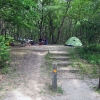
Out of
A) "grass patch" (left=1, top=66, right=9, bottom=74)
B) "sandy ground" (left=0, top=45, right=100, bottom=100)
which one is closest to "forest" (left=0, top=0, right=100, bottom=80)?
"grass patch" (left=1, top=66, right=9, bottom=74)

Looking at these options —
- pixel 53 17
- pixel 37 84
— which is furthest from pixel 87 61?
pixel 53 17

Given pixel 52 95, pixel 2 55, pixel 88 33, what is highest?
pixel 88 33

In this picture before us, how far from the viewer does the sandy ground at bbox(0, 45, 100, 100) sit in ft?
13.7

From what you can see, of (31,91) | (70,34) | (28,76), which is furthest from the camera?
(70,34)

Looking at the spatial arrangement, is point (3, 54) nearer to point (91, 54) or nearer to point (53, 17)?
point (91, 54)

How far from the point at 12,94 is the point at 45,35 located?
20.7m

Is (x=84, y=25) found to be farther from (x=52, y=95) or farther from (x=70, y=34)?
(x=70, y=34)

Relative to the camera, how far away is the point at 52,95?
4.24 metres

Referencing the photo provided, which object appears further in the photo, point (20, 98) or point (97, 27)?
point (97, 27)

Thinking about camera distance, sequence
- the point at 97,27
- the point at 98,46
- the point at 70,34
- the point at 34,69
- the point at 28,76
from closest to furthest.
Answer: the point at 28,76
the point at 34,69
the point at 97,27
the point at 98,46
the point at 70,34

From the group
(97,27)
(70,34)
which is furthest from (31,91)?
(70,34)

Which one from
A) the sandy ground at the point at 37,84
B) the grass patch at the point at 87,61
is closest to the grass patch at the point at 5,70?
the sandy ground at the point at 37,84

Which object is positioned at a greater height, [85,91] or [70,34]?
[70,34]

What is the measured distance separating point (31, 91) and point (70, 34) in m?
19.5
